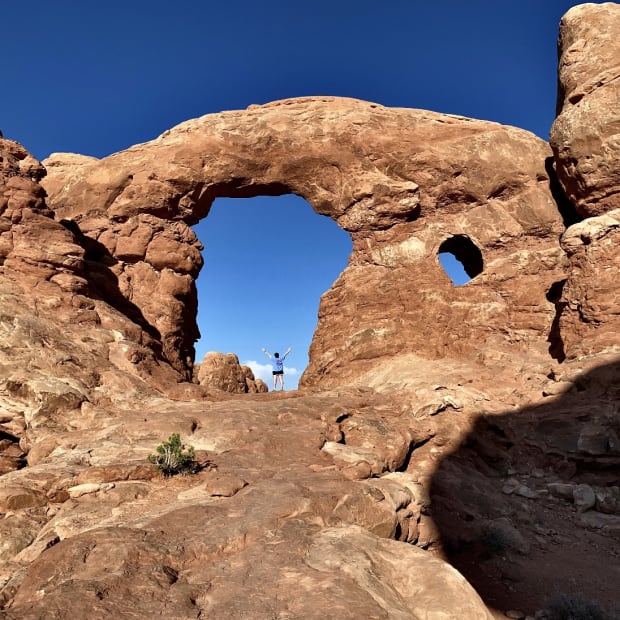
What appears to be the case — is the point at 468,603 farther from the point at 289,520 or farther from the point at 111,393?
the point at 111,393

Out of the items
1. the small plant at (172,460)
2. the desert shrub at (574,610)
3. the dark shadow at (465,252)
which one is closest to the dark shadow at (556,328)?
the dark shadow at (465,252)

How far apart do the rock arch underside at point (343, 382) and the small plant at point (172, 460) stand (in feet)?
0.70

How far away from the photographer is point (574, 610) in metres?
6.27

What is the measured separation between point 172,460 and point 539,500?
8.27 metres

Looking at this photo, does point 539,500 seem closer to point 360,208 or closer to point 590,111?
point 590,111

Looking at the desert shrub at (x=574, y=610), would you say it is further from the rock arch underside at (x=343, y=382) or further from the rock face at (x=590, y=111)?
the rock face at (x=590, y=111)

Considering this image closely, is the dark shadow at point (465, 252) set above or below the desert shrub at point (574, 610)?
above

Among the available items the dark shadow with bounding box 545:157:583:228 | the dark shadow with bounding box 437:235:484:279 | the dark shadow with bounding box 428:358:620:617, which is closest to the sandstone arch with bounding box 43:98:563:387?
the dark shadow with bounding box 545:157:583:228

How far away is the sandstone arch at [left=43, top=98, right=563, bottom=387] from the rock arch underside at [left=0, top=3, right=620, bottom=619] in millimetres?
94

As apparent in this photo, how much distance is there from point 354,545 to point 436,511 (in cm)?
423

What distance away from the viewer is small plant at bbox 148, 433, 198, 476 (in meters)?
7.74

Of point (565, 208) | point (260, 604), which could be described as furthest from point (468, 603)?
point (565, 208)

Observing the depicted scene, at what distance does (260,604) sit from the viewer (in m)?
4.13

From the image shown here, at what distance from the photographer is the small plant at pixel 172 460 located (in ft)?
25.4
